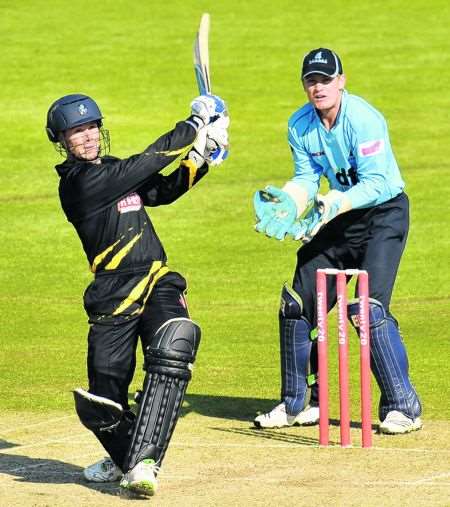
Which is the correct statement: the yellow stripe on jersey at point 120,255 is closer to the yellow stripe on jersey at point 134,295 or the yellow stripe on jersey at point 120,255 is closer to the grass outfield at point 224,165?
the yellow stripe on jersey at point 134,295

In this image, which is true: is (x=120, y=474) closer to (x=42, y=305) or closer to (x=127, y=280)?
(x=127, y=280)

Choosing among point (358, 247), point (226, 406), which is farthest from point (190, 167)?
point (226, 406)

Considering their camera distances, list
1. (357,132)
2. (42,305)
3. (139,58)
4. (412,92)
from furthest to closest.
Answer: (139,58)
(412,92)
(42,305)
(357,132)

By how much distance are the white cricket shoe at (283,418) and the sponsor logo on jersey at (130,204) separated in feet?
6.78

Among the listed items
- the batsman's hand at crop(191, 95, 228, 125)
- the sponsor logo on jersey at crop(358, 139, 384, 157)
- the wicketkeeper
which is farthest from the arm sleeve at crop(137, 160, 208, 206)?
the sponsor logo on jersey at crop(358, 139, 384, 157)

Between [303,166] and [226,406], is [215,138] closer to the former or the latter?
[303,166]

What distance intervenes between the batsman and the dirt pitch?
238 mm

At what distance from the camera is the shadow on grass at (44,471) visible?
27.8 feet

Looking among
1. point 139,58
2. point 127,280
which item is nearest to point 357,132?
point 127,280

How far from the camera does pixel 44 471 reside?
8828 millimetres

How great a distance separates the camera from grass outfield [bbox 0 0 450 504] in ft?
40.2

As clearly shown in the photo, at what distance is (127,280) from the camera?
8359 millimetres

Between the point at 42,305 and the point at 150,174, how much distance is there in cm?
632

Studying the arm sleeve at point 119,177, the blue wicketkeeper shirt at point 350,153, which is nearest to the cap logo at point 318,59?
the blue wicketkeeper shirt at point 350,153
